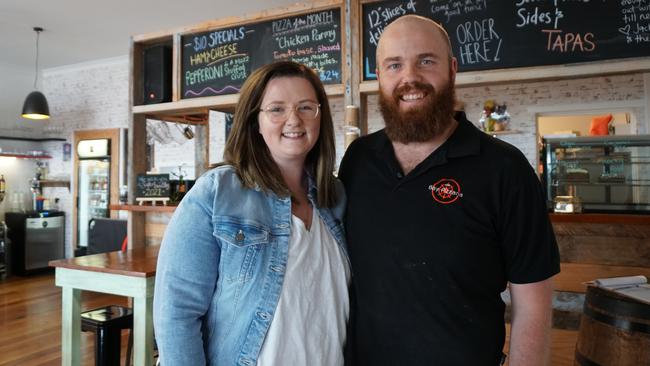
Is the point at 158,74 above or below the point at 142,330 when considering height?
above

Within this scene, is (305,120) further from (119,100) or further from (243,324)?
(119,100)

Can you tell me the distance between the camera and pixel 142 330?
247 centimetres

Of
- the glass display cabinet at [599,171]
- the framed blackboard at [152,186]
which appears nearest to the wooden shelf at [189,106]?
the framed blackboard at [152,186]

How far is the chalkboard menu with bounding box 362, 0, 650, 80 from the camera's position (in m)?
2.49

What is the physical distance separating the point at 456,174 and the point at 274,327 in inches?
25.8

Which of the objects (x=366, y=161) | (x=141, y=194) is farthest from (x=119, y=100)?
(x=366, y=161)

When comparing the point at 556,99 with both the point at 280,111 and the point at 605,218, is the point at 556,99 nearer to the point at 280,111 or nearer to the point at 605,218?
the point at 605,218

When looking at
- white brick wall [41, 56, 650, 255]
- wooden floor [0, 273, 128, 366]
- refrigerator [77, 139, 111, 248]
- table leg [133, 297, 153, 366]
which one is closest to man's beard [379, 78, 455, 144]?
table leg [133, 297, 153, 366]

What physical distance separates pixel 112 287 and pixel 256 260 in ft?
5.22

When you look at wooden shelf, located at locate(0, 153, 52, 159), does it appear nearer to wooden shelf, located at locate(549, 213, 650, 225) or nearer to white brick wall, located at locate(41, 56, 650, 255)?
white brick wall, located at locate(41, 56, 650, 255)

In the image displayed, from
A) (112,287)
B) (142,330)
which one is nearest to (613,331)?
(142,330)

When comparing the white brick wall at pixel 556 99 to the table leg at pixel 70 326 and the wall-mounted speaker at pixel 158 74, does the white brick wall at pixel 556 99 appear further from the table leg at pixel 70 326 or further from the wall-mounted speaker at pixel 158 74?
the table leg at pixel 70 326

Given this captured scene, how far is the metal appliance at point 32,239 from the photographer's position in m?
7.94

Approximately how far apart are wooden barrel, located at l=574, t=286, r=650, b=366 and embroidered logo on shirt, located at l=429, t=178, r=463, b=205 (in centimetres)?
86
